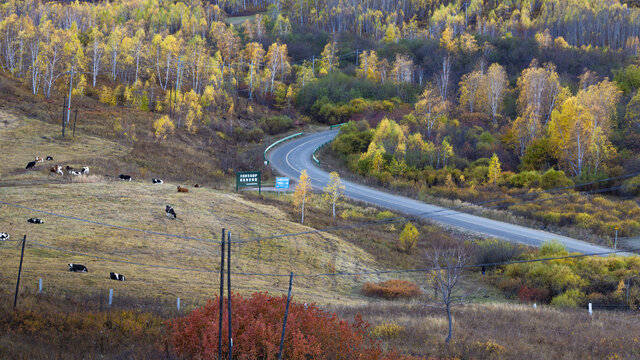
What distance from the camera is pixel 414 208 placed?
41.7 metres

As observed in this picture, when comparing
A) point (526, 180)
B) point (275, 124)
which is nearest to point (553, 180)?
point (526, 180)

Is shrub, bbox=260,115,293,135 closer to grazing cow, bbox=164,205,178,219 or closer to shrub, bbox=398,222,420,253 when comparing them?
shrub, bbox=398,222,420,253

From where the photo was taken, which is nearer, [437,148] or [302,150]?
[437,148]

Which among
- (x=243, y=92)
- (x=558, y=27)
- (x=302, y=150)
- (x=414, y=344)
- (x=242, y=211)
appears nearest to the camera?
(x=414, y=344)

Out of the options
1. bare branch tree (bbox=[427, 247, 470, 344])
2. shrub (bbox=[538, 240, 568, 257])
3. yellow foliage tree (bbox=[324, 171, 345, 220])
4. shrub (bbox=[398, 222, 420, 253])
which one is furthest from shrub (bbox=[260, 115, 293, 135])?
shrub (bbox=[538, 240, 568, 257])

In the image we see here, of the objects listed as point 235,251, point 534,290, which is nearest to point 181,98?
point 235,251

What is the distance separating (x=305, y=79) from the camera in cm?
9444

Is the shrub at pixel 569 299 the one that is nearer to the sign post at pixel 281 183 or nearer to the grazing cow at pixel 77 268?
the grazing cow at pixel 77 268

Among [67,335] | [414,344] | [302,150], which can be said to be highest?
[67,335]

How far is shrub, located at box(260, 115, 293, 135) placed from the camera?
77000 mm

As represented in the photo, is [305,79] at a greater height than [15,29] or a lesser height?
lesser

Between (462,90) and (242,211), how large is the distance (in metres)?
57.6

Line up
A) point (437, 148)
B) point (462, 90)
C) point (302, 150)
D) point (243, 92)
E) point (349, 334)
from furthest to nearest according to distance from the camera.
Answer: point (243, 92) → point (462, 90) → point (302, 150) → point (437, 148) → point (349, 334)

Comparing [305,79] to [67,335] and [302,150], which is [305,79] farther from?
[67,335]
